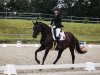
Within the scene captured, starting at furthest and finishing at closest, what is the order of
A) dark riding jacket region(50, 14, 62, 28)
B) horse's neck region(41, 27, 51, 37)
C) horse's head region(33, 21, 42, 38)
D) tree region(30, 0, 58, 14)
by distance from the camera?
tree region(30, 0, 58, 14)
dark riding jacket region(50, 14, 62, 28)
horse's neck region(41, 27, 51, 37)
horse's head region(33, 21, 42, 38)

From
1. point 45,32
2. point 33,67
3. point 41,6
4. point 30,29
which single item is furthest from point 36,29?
point 41,6

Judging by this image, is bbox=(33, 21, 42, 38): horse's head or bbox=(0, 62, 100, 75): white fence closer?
bbox=(0, 62, 100, 75): white fence

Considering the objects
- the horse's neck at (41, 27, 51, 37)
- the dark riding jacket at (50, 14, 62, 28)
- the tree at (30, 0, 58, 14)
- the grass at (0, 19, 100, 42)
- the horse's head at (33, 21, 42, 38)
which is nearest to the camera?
the horse's head at (33, 21, 42, 38)

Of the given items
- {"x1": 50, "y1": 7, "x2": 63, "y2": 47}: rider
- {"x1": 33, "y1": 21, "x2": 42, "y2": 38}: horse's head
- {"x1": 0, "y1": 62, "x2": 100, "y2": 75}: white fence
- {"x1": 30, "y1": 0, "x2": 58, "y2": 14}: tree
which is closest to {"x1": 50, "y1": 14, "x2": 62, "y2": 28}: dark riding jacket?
{"x1": 50, "y1": 7, "x2": 63, "y2": 47}: rider

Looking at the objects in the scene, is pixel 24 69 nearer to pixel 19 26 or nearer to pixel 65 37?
pixel 65 37

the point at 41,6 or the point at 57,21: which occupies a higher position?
the point at 57,21

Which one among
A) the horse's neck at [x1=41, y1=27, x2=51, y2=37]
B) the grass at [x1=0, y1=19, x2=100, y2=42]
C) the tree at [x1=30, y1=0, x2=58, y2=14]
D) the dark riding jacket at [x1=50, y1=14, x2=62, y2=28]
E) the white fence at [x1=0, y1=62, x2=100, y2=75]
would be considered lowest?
the tree at [x1=30, y1=0, x2=58, y2=14]

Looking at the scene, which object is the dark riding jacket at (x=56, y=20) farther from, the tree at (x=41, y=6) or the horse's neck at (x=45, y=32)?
the tree at (x=41, y=6)

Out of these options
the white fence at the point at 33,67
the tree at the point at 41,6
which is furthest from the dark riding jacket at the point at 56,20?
the tree at the point at 41,6

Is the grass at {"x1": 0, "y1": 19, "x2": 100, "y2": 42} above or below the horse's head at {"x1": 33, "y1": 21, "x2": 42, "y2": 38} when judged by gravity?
below

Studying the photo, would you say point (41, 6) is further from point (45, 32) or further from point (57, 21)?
point (45, 32)

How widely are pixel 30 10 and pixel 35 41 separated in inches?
1345

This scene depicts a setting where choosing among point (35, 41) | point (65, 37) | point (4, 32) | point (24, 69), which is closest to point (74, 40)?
point (65, 37)

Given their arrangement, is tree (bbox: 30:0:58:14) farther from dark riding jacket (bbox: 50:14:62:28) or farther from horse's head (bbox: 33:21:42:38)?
horse's head (bbox: 33:21:42:38)
